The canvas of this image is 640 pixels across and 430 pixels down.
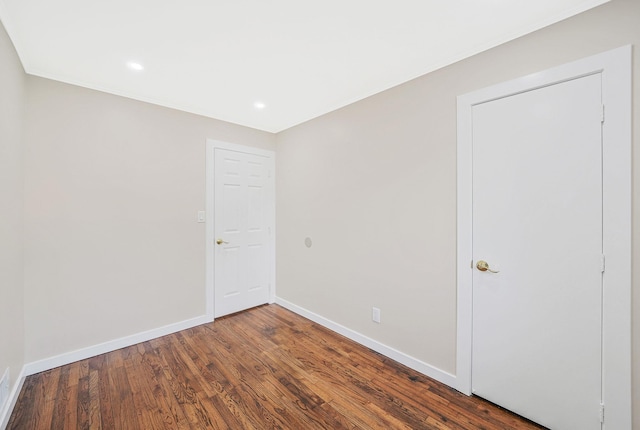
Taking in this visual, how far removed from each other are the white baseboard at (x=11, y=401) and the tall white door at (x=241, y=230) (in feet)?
5.16

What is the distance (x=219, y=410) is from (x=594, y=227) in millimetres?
2555

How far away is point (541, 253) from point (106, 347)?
12.0ft

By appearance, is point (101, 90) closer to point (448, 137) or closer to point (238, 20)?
point (238, 20)

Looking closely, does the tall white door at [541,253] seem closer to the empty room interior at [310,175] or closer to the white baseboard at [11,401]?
the empty room interior at [310,175]

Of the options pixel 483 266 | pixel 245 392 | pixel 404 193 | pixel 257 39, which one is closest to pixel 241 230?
pixel 245 392

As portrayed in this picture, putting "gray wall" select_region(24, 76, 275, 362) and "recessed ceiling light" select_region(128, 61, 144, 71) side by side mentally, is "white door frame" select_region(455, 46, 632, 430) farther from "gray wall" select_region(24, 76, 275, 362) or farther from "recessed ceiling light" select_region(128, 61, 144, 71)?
"gray wall" select_region(24, 76, 275, 362)

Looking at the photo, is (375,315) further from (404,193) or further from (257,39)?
(257,39)

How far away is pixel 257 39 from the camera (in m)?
1.79

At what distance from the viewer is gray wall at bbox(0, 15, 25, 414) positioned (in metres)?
1.62

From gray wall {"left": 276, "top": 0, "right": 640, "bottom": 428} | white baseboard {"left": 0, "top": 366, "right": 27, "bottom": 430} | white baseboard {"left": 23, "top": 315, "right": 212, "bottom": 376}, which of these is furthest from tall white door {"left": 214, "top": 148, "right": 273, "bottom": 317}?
white baseboard {"left": 0, "top": 366, "right": 27, "bottom": 430}

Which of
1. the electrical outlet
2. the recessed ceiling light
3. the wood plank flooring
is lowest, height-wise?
the wood plank flooring

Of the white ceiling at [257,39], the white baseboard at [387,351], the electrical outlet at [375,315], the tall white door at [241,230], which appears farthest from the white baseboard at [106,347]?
the white ceiling at [257,39]

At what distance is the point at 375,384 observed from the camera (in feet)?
6.67

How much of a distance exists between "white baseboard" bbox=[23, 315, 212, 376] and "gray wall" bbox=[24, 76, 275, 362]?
0.04m
